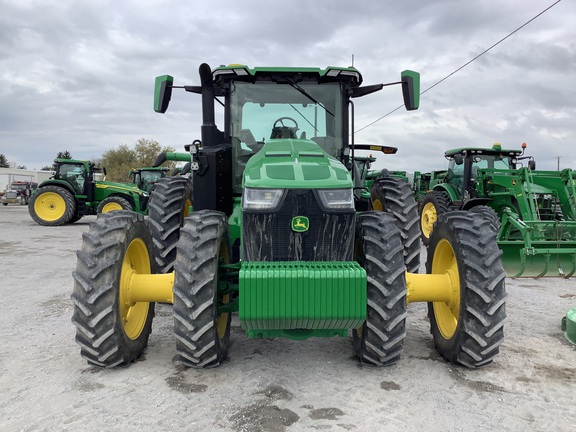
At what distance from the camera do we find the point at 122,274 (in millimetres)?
3789

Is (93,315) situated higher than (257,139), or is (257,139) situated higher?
(257,139)

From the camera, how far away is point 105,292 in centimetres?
350

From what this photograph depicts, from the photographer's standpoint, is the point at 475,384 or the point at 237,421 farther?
the point at 475,384

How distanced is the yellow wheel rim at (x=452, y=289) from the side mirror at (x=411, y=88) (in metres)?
1.42

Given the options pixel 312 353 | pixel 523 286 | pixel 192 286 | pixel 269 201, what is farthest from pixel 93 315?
pixel 523 286

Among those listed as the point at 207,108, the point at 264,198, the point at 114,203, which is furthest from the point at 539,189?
the point at 114,203

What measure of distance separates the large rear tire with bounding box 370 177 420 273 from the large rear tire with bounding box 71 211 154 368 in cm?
316

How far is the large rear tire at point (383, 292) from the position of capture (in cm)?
347

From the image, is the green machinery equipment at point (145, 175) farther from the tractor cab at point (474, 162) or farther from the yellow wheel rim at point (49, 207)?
the tractor cab at point (474, 162)

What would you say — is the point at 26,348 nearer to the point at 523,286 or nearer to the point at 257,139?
the point at 257,139

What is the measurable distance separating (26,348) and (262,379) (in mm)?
2309

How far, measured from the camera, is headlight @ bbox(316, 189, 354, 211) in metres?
3.61

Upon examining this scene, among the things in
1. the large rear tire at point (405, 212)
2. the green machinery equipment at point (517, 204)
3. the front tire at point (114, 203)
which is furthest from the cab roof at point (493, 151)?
the front tire at point (114, 203)

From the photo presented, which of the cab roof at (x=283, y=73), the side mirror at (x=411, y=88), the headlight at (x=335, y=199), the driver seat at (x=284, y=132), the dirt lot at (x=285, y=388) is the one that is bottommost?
the dirt lot at (x=285, y=388)
